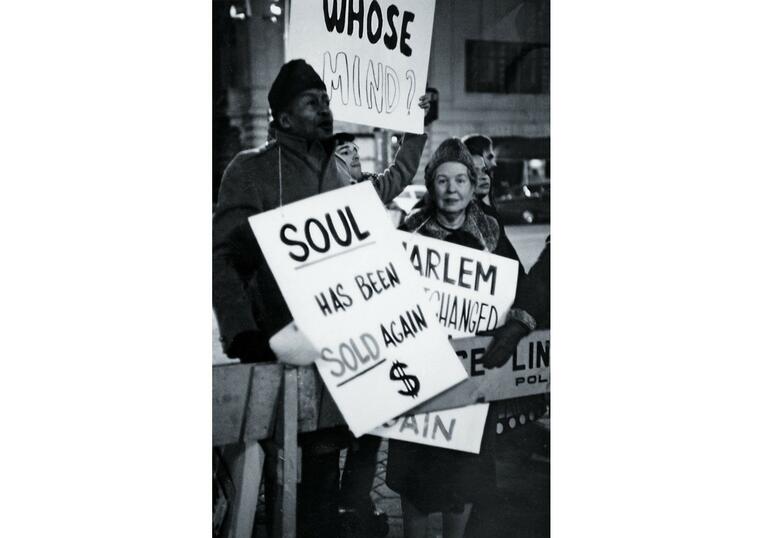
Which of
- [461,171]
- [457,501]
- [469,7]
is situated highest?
[469,7]

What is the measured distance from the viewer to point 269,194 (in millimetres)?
2441

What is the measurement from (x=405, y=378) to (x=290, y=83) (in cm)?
102

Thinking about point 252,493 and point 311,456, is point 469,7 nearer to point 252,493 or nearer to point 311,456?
point 311,456

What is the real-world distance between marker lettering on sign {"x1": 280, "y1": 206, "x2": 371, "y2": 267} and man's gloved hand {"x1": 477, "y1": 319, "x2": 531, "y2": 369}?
0.60m

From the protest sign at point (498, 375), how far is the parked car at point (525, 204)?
1.35 ft

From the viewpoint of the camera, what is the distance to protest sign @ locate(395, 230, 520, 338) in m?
2.65

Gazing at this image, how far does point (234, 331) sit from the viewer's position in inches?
95.1

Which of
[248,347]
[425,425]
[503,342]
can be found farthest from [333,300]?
[503,342]

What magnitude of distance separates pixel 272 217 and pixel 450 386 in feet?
2.75

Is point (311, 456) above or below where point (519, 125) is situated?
below

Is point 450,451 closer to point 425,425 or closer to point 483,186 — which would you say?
point 425,425

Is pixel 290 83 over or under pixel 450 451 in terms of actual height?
over

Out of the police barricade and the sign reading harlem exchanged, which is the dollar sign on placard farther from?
the police barricade

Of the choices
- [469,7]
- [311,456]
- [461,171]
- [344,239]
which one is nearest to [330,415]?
[311,456]
